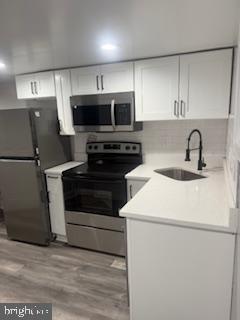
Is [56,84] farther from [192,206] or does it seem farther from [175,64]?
[192,206]

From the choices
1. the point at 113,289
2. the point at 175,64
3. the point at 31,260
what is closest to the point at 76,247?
the point at 31,260

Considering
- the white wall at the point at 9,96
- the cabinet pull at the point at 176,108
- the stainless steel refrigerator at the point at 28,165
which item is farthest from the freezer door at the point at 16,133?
the cabinet pull at the point at 176,108

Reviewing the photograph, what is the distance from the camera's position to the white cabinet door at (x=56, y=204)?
2627mm

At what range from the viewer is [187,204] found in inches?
55.9

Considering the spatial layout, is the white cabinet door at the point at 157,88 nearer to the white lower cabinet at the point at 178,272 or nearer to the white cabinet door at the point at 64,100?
the white cabinet door at the point at 64,100

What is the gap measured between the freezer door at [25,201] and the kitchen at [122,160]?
2cm

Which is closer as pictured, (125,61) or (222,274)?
(222,274)

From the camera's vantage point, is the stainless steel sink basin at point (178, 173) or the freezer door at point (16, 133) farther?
the freezer door at point (16, 133)

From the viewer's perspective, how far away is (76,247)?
269 cm

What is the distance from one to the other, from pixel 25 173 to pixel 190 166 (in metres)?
1.92

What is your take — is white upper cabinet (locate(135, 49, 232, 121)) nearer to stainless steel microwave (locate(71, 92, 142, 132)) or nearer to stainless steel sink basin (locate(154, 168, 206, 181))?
stainless steel microwave (locate(71, 92, 142, 132))

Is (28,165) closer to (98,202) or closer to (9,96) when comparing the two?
(98,202)

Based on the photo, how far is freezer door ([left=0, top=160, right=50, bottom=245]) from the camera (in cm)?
258

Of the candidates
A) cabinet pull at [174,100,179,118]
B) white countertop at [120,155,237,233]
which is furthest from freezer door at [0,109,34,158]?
cabinet pull at [174,100,179,118]
